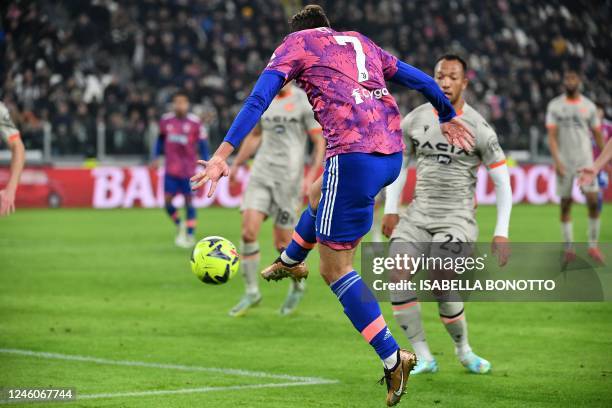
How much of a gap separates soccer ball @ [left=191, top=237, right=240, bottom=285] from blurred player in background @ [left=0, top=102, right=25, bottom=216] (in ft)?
7.50

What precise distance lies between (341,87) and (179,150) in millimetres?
13603

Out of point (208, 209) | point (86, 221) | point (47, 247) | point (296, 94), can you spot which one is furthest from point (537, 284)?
point (208, 209)

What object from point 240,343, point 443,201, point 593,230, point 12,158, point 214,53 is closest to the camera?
point 443,201

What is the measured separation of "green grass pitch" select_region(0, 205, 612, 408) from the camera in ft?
24.0

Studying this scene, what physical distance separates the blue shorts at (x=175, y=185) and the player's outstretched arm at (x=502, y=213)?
39.4 feet

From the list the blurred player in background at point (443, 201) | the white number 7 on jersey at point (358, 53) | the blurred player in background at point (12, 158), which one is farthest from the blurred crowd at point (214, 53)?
the white number 7 on jersey at point (358, 53)

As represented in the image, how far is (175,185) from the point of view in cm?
1969

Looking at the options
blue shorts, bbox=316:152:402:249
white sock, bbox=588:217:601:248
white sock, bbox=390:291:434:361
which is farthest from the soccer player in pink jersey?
white sock, bbox=588:217:601:248

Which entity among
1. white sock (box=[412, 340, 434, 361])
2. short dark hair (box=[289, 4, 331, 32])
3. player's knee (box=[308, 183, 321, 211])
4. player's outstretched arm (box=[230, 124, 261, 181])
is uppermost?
short dark hair (box=[289, 4, 331, 32])

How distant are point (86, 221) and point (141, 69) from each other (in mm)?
7806

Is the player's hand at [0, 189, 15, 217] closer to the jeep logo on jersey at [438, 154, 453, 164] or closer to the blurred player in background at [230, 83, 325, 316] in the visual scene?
the blurred player in background at [230, 83, 325, 316]

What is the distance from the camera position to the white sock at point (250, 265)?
11508 millimetres

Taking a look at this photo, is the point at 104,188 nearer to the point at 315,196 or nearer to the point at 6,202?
the point at 6,202

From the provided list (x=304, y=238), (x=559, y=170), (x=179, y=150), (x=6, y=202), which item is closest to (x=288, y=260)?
(x=304, y=238)
